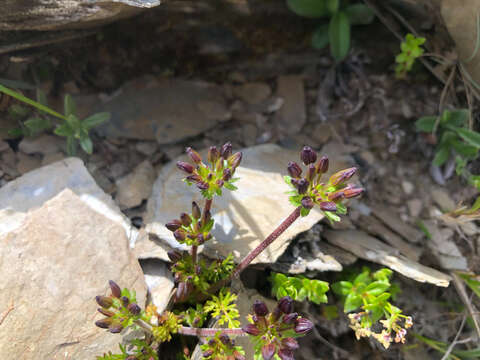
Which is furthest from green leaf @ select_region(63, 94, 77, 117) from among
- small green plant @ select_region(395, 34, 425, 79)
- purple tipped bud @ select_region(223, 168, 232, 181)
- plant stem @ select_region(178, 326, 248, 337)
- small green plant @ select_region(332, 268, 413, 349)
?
small green plant @ select_region(395, 34, 425, 79)

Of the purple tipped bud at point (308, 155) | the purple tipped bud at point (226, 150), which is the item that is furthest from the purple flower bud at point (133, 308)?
the purple tipped bud at point (308, 155)

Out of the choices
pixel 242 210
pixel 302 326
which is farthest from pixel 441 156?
pixel 302 326

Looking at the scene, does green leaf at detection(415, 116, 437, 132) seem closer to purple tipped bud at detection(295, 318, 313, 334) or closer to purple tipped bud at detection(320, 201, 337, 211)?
purple tipped bud at detection(320, 201, 337, 211)

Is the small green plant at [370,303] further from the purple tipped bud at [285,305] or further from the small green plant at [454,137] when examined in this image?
the small green plant at [454,137]

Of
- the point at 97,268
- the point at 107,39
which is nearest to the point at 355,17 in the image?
the point at 107,39

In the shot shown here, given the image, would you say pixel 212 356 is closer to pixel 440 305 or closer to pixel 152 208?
pixel 152 208

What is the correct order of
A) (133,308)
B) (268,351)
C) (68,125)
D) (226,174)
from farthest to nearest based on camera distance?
(68,125)
(226,174)
(133,308)
(268,351)

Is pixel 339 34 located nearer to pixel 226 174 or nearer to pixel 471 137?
pixel 471 137
